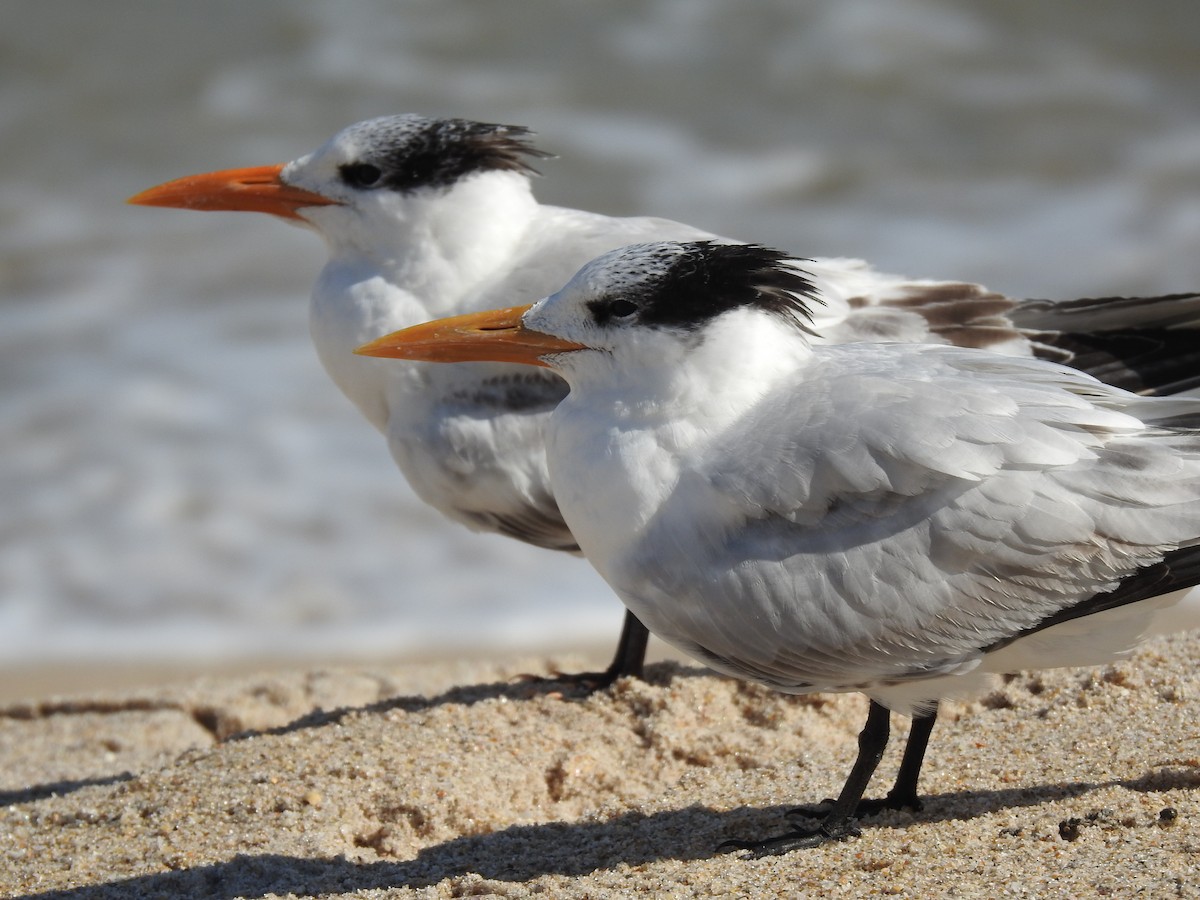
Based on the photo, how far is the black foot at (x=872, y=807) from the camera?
3.33 m

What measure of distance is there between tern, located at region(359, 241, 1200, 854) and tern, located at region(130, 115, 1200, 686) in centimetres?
91

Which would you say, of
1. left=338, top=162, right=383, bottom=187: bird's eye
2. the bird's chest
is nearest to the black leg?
the bird's chest

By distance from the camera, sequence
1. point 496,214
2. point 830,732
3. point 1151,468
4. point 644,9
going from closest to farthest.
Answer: point 1151,468 < point 830,732 < point 496,214 < point 644,9

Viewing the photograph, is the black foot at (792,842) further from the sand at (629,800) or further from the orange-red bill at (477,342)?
the orange-red bill at (477,342)

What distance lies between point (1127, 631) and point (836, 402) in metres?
0.79

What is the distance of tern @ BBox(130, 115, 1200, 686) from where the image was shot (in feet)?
13.7

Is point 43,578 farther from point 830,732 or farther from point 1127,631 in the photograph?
point 1127,631

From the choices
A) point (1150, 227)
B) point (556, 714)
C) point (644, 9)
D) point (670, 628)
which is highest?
point (644, 9)

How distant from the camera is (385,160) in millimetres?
4652

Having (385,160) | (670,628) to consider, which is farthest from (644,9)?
(670,628)

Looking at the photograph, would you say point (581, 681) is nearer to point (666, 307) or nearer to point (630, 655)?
point (630, 655)

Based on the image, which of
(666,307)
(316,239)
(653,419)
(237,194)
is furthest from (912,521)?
(316,239)

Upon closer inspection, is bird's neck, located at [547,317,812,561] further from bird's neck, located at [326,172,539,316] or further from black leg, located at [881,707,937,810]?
bird's neck, located at [326,172,539,316]

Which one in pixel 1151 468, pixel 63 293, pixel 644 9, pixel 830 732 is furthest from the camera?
pixel 644 9
